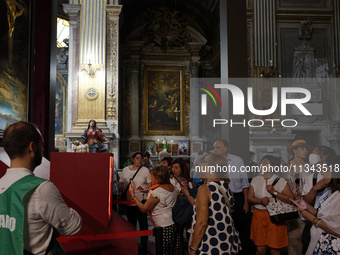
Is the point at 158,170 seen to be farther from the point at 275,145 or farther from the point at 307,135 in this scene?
the point at 307,135

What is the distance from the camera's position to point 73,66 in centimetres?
1439

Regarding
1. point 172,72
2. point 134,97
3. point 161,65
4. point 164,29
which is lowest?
point 134,97

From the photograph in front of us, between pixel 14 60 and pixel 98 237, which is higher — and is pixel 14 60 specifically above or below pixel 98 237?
above

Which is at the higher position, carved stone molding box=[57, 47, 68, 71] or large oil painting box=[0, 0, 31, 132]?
carved stone molding box=[57, 47, 68, 71]

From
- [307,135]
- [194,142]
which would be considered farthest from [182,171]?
[194,142]

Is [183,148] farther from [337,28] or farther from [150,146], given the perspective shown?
[337,28]

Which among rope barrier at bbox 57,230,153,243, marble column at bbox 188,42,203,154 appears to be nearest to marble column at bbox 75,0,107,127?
marble column at bbox 188,42,203,154

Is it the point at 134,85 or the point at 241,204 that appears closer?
the point at 241,204

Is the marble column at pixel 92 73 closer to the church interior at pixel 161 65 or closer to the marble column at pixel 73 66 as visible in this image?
the church interior at pixel 161 65

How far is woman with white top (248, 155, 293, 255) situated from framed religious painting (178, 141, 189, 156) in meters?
13.6

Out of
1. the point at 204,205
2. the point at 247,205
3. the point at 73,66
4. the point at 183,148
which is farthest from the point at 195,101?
the point at 204,205

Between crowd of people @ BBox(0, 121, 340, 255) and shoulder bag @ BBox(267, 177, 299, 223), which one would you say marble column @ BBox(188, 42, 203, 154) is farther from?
shoulder bag @ BBox(267, 177, 299, 223)

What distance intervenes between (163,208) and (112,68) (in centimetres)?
1119

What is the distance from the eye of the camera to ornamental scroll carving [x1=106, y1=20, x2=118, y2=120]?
47.7ft
